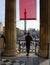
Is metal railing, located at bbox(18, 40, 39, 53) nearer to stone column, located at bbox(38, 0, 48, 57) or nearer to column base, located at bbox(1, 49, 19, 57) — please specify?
column base, located at bbox(1, 49, 19, 57)

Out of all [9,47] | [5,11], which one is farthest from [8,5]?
[9,47]

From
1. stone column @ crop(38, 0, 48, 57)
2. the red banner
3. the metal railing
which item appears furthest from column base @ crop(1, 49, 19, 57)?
the red banner

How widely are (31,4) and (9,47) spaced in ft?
12.4

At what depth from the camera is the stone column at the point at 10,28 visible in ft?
54.4

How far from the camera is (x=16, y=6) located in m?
17.1

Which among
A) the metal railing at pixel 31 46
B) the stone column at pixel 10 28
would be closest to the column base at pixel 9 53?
the stone column at pixel 10 28

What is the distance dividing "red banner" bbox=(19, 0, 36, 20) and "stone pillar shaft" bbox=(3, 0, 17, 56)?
1.05 meters

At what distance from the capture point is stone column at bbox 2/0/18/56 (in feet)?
54.4

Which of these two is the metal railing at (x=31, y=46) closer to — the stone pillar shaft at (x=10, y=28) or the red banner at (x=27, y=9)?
the stone pillar shaft at (x=10, y=28)

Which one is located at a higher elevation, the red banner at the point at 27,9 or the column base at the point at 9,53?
the red banner at the point at 27,9

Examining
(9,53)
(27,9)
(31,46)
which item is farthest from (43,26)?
(31,46)

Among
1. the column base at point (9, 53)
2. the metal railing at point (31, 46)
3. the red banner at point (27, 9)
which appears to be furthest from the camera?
the metal railing at point (31, 46)

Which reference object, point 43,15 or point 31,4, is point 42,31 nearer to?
point 43,15

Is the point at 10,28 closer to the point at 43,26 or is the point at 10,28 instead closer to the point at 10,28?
the point at 10,28
